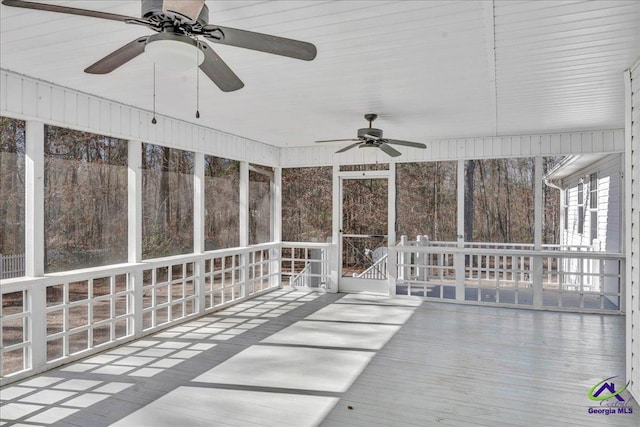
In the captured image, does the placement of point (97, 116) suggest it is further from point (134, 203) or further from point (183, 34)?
point (183, 34)

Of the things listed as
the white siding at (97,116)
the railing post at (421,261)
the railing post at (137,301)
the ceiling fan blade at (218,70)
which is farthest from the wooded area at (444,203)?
the ceiling fan blade at (218,70)

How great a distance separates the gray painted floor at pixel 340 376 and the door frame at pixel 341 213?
1.79 metres

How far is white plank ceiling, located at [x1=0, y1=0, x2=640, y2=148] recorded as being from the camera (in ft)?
8.34

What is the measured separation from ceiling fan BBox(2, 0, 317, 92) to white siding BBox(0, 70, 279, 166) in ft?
6.73

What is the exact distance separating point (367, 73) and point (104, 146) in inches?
114

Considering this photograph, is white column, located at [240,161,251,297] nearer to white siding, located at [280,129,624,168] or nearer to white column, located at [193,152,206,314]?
white column, located at [193,152,206,314]

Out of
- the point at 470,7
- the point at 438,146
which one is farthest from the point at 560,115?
the point at 470,7

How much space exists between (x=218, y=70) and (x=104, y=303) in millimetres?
3219

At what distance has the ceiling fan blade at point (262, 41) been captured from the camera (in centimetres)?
201

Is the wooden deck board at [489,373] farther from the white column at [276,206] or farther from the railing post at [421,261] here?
the white column at [276,206]

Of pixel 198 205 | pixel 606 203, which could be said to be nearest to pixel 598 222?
pixel 606 203

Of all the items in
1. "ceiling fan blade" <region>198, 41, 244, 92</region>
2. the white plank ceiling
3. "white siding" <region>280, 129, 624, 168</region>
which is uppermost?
the white plank ceiling

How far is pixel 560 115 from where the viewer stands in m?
5.19

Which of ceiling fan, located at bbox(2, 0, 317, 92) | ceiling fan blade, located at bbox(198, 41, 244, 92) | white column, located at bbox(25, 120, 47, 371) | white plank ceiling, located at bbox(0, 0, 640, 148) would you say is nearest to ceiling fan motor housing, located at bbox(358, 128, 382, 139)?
white plank ceiling, located at bbox(0, 0, 640, 148)
